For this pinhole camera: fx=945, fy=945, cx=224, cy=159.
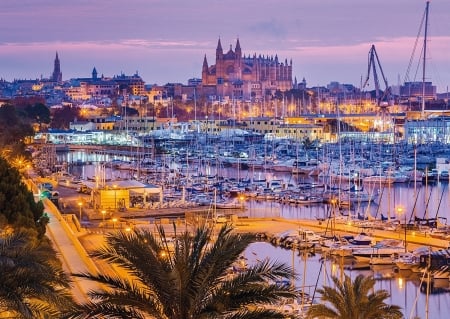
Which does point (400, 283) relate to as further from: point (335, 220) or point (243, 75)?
point (243, 75)

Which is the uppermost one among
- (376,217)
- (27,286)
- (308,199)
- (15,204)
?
(27,286)

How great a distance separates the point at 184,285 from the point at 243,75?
433 feet

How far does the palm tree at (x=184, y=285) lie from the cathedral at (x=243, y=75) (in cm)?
12447

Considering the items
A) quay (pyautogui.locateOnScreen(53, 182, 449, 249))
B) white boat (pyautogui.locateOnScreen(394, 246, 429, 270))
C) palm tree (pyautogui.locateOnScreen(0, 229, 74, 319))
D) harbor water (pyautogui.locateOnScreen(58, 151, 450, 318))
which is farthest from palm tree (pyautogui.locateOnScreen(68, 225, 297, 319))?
quay (pyautogui.locateOnScreen(53, 182, 449, 249))

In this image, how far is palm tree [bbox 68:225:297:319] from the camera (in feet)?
17.5

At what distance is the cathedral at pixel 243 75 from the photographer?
13238 cm

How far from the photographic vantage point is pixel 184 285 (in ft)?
17.5

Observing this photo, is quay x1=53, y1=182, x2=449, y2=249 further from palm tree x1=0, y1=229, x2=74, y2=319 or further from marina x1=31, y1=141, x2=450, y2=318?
palm tree x1=0, y1=229, x2=74, y2=319

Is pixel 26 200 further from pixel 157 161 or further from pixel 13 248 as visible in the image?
pixel 157 161

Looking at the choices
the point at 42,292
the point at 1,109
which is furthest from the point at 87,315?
the point at 1,109

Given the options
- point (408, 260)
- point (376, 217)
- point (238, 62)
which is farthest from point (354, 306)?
point (238, 62)

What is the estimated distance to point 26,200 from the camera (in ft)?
43.2

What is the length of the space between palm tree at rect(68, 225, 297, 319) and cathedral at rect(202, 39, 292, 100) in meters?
124

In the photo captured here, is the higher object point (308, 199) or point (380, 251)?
point (380, 251)
